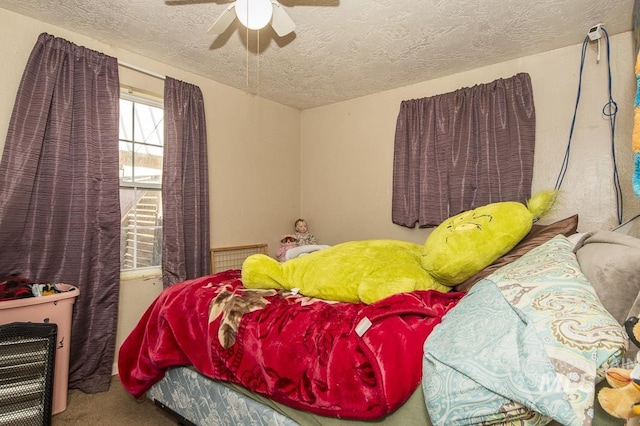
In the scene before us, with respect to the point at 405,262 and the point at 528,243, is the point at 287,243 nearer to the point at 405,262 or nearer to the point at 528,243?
the point at 405,262

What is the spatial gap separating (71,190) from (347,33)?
2.17 m

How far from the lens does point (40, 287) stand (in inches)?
79.0

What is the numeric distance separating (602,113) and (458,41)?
1.15 metres

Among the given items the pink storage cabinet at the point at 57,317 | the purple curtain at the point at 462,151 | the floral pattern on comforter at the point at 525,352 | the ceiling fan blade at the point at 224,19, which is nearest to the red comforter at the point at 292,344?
the floral pattern on comforter at the point at 525,352

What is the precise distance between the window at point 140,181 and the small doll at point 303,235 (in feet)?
4.68

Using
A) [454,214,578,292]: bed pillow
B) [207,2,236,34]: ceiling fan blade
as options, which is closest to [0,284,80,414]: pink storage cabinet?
[207,2,236,34]: ceiling fan blade

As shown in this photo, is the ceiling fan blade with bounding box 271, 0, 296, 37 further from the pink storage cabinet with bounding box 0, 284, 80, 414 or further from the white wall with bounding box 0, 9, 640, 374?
the pink storage cabinet with bounding box 0, 284, 80, 414

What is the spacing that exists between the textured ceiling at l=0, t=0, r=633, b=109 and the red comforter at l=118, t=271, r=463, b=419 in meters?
1.61

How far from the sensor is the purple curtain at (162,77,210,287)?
274 cm

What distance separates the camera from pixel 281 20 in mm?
1854

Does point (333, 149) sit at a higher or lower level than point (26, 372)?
higher

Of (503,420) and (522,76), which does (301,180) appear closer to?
(522,76)

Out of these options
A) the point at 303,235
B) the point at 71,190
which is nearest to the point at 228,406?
the point at 71,190

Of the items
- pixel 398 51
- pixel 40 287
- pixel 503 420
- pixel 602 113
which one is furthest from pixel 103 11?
pixel 602 113
